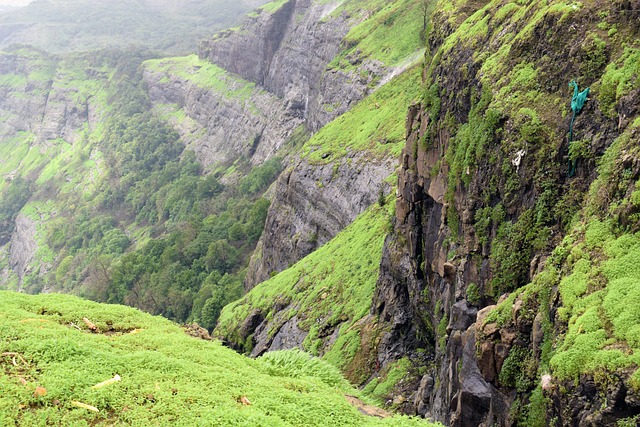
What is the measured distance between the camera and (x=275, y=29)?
165 m

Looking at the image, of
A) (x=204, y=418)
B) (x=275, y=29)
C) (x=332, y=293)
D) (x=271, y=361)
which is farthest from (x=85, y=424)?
(x=275, y=29)

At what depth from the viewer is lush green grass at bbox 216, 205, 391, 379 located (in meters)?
33.5

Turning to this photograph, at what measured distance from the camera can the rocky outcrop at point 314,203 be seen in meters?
51.1

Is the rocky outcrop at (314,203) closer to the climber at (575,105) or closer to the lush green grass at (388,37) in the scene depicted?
the lush green grass at (388,37)

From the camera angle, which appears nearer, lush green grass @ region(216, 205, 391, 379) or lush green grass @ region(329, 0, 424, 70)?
lush green grass @ region(216, 205, 391, 379)

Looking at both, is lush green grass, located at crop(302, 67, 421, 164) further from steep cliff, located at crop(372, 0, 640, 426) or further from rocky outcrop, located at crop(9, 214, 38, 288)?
rocky outcrop, located at crop(9, 214, 38, 288)

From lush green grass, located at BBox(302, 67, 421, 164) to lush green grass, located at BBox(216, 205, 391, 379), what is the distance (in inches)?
438

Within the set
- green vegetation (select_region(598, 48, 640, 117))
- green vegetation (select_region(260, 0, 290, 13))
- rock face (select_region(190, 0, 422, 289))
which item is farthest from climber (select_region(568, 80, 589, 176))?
green vegetation (select_region(260, 0, 290, 13))

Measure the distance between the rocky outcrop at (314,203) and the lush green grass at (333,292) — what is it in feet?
18.8

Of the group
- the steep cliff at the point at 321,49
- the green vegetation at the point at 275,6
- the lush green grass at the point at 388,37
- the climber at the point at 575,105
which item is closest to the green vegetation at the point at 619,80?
the climber at the point at 575,105

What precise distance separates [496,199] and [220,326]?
42.2 m

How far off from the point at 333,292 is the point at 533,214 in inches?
1002

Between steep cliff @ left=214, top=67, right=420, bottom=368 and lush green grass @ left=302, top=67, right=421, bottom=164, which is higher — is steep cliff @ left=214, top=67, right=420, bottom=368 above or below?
below

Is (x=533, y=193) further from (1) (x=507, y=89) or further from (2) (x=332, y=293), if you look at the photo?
(2) (x=332, y=293)
